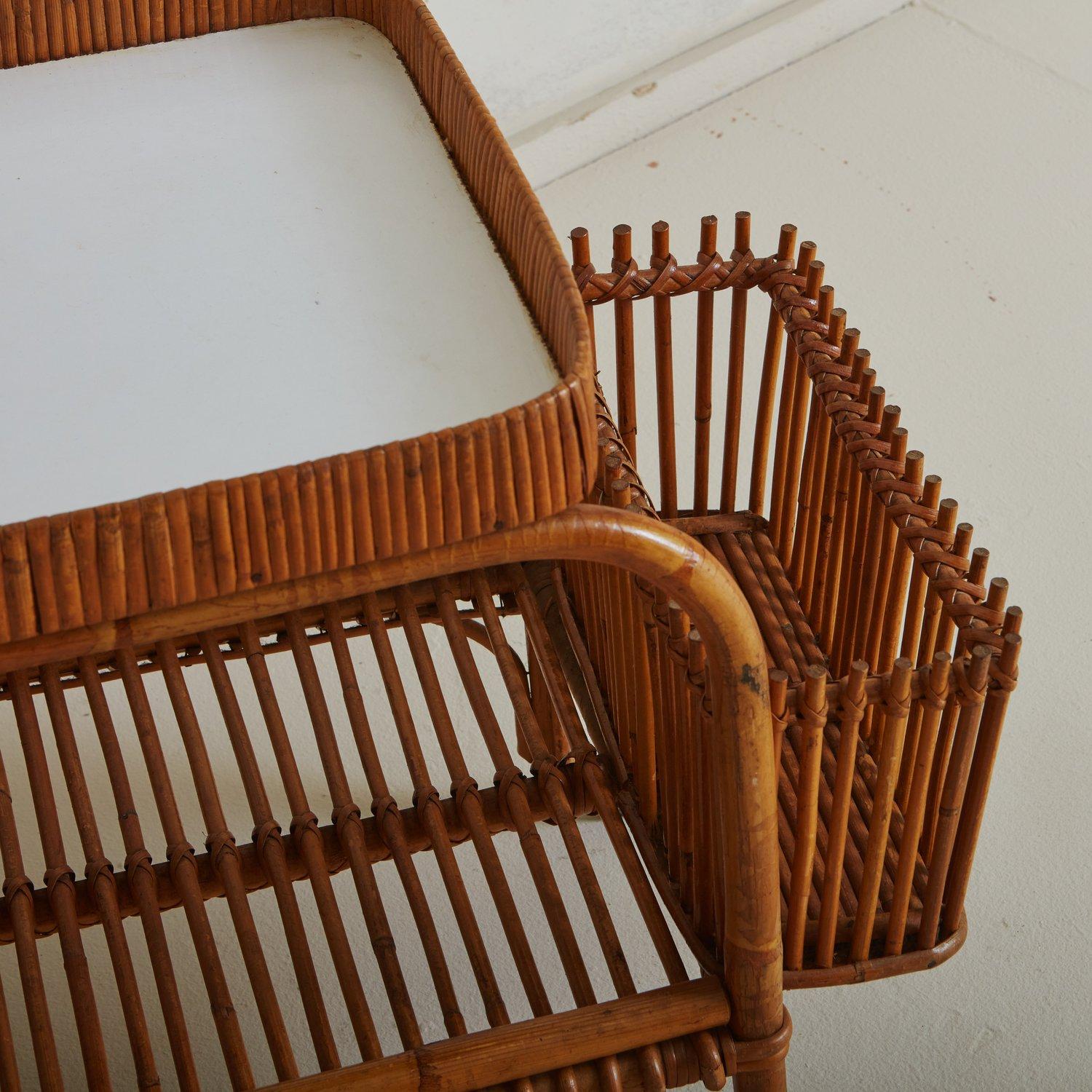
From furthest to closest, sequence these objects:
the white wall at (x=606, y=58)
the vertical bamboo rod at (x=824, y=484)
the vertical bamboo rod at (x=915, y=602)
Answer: the white wall at (x=606, y=58)
the vertical bamboo rod at (x=824, y=484)
the vertical bamboo rod at (x=915, y=602)

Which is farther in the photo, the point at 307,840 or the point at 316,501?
the point at 307,840

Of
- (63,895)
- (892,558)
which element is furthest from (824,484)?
(63,895)

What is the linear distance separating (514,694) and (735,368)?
0.38 meters

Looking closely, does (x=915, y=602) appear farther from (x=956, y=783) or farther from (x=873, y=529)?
(x=956, y=783)

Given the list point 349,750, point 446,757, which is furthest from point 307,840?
point 349,750

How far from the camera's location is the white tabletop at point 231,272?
64 cm

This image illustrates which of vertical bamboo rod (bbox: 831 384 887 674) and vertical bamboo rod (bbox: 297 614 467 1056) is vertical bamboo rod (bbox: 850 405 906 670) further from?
vertical bamboo rod (bbox: 297 614 467 1056)

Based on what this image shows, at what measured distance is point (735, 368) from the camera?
129cm

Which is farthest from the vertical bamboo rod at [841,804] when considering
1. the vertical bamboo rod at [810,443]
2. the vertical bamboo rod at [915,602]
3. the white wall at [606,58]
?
the white wall at [606,58]

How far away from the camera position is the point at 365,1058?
0.90 metres

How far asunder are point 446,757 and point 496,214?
47cm

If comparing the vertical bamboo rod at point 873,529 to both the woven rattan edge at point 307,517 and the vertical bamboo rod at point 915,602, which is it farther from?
the woven rattan edge at point 307,517

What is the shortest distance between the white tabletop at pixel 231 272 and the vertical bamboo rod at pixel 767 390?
0.43 m

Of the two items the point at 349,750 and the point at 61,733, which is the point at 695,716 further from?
the point at 349,750
